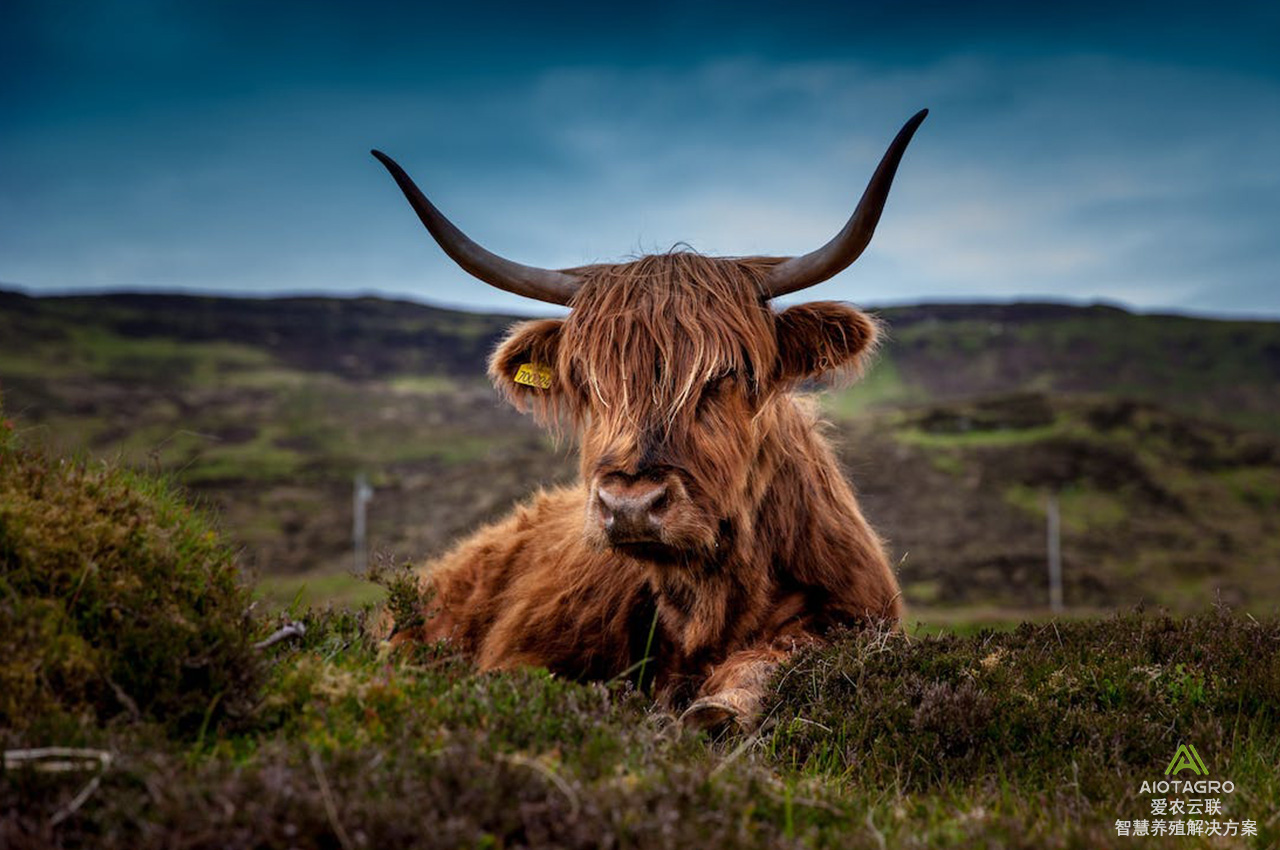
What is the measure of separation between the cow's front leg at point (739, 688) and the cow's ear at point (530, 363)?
1734 millimetres

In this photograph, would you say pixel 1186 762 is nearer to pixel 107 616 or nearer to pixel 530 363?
pixel 107 616

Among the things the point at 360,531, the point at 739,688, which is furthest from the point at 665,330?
the point at 360,531

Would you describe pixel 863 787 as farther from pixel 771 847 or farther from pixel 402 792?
pixel 402 792

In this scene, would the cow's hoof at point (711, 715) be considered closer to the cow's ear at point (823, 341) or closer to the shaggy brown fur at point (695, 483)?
the shaggy brown fur at point (695, 483)

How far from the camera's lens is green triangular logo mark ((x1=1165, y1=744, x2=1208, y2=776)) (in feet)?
9.84

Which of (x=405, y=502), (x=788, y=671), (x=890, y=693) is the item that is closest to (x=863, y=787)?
(x=890, y=693)

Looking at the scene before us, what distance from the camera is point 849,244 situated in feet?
14.1

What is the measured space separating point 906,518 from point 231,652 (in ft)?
109

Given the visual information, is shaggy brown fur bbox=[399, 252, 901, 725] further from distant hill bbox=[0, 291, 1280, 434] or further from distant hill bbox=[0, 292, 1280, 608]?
→ distant hill bbox=[0, 291, 1280, 434]

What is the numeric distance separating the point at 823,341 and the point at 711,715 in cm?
193

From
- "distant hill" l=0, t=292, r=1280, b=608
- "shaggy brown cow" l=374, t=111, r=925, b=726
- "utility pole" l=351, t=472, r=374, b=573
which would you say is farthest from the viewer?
"utility pole" l=351, t=472, r=374, b=573

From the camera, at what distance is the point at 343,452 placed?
187 feet

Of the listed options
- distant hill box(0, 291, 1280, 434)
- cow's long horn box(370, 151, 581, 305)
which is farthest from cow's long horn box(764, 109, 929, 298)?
distant hill box(0, 291, 1280, 434)

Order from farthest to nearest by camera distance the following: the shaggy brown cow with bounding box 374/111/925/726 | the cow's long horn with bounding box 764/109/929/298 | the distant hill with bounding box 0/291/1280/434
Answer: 1. the distant hill with bounding box 0/291/1280/434
2. the shaggy brown cow with bounding box 374/111/925/726
3. the cow's long horn with bounding box 764/109/929/298
